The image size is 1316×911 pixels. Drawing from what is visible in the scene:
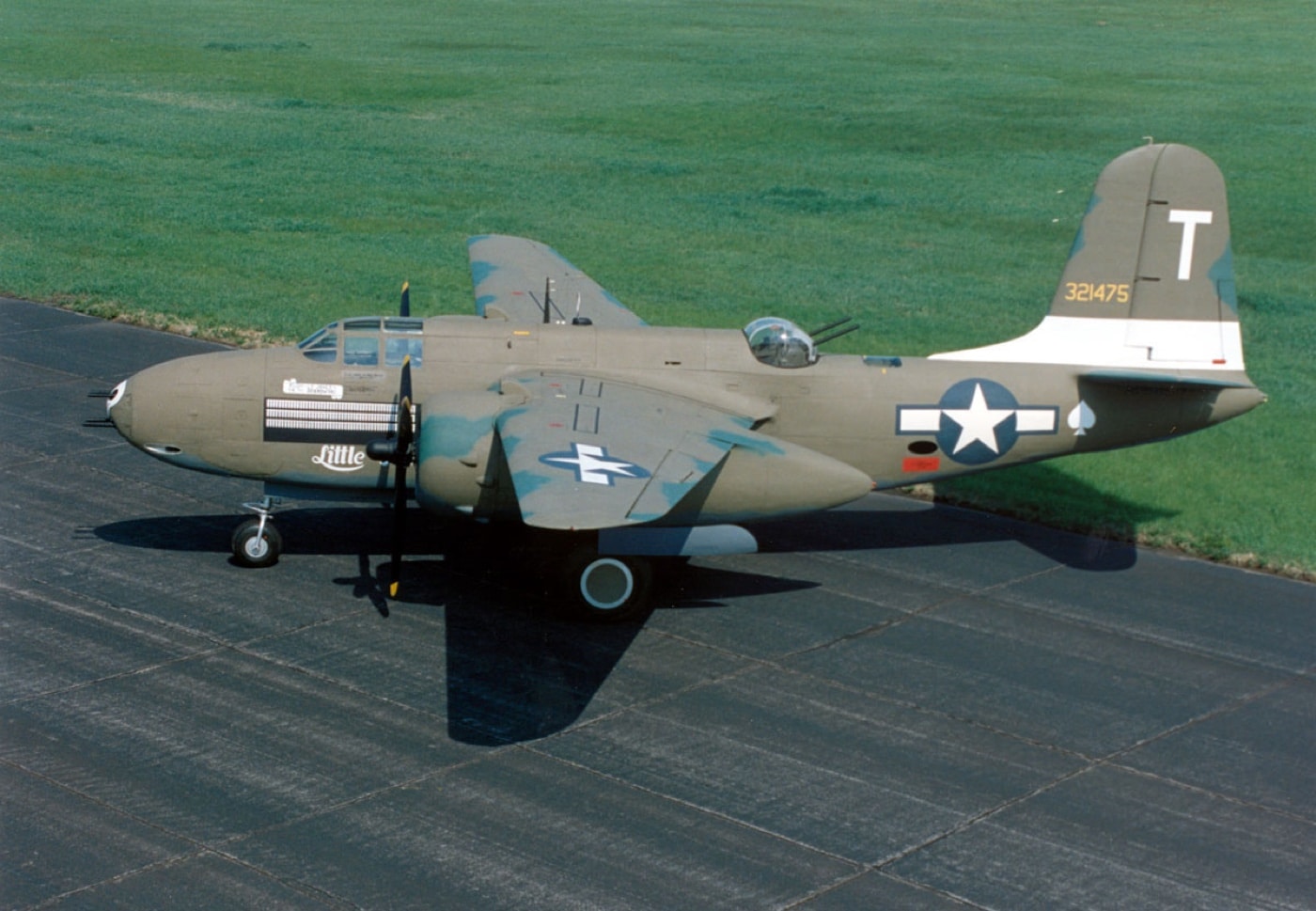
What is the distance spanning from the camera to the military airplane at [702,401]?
60.1ft

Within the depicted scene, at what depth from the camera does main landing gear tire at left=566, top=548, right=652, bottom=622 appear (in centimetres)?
1842

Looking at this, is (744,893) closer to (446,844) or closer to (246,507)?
(446,844)

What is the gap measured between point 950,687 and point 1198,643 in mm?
3768

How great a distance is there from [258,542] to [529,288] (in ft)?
24.7

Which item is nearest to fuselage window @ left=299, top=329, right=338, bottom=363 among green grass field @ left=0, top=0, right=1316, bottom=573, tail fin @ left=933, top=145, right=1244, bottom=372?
tail fin @ left=933, top=145, right=1244, bottom=372

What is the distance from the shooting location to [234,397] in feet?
64.0

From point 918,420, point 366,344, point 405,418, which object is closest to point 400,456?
point 405,418

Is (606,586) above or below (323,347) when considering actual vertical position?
below

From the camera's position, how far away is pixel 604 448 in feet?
56.3

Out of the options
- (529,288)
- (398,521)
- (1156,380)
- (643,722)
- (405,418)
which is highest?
(529,288)

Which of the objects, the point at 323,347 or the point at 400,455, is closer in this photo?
the point at 400,455

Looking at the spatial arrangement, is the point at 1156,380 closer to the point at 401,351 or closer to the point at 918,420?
the point at 918,420

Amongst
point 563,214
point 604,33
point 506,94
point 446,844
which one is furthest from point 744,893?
point 604,33

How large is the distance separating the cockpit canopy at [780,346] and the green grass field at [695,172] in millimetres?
4985
